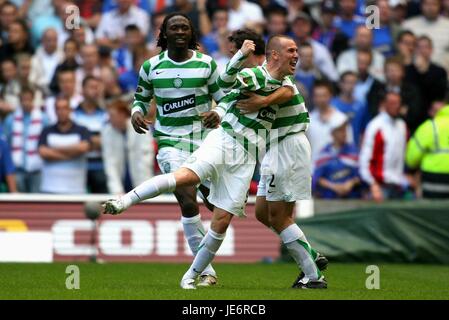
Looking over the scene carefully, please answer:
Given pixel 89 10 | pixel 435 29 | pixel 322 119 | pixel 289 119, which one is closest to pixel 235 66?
pixel 289 119

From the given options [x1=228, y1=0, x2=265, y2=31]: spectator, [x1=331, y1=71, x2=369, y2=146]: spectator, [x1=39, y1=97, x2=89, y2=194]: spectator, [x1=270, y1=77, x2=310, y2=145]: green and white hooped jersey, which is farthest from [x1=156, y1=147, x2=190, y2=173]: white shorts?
[x1=228, y1=0, x2=265, y2=31]: spectator

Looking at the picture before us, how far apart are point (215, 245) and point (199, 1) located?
1050 centimetres

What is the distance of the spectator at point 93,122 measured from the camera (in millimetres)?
17844

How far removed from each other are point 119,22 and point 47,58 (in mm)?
1373

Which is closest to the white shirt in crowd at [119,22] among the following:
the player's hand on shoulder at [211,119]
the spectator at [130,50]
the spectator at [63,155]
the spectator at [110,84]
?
the spectator at [130,50]

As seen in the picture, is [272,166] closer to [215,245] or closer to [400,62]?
[215,245]

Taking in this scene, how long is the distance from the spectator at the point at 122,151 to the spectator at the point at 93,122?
415 millimetres

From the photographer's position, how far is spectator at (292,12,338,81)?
19.7 metres

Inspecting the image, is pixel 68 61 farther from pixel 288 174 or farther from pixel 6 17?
pixel 288 174

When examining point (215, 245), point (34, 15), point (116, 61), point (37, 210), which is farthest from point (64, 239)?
point (215, 245)

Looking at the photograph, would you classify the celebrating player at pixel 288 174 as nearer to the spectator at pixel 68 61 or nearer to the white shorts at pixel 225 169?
the white shorts at pixel 225 169

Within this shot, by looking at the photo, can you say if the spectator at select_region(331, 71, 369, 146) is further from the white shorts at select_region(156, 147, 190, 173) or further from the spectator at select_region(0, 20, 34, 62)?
the white shorts at select_region(156, 147, 190, 173)

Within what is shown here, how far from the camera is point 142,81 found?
12141 mm

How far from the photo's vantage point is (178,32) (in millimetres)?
11828
